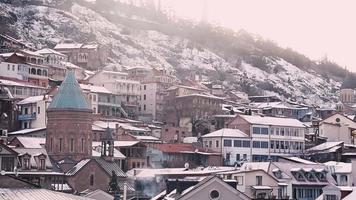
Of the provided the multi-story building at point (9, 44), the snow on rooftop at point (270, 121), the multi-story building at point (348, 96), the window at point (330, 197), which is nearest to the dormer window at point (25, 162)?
the window at point (330, 197)

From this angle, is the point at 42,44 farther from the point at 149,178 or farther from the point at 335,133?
the point at 149,178

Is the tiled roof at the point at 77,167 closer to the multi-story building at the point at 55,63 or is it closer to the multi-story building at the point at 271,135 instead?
the multi-story building at the point at 271,135

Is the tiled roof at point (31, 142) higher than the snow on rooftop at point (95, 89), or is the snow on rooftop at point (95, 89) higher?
the snow on rooftop at point (95, 89)

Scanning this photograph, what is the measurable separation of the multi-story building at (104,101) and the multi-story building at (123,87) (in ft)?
13.1

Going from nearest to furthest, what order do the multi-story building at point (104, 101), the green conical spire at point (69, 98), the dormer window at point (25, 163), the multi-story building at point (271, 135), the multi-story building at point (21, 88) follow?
1. the dormer window at point (25, 163)
2. the green conical spire at point (69, 98)
3. the multi-story building at point (271, 135)
4. the multi-story building at point (21, 88)
5. the multi-story building at point (104, 101)

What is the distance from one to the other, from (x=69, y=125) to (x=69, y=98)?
289 centimetres

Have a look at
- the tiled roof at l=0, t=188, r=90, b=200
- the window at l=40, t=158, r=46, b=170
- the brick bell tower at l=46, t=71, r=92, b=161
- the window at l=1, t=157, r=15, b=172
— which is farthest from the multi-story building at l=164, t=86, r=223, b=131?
the tiled roof at l=0, t=188, r=90, b=200

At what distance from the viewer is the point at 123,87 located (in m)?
115

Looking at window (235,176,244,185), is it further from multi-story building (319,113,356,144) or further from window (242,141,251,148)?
multi-story building (319,113,356,144)

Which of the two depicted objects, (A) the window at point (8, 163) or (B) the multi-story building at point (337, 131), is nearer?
(A) the window at point (8, 163)

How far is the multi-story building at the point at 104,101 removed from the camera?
103m

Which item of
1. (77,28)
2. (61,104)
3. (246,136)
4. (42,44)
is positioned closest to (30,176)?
(61,104)

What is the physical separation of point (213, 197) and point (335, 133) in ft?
225

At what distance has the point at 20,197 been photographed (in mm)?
29594
